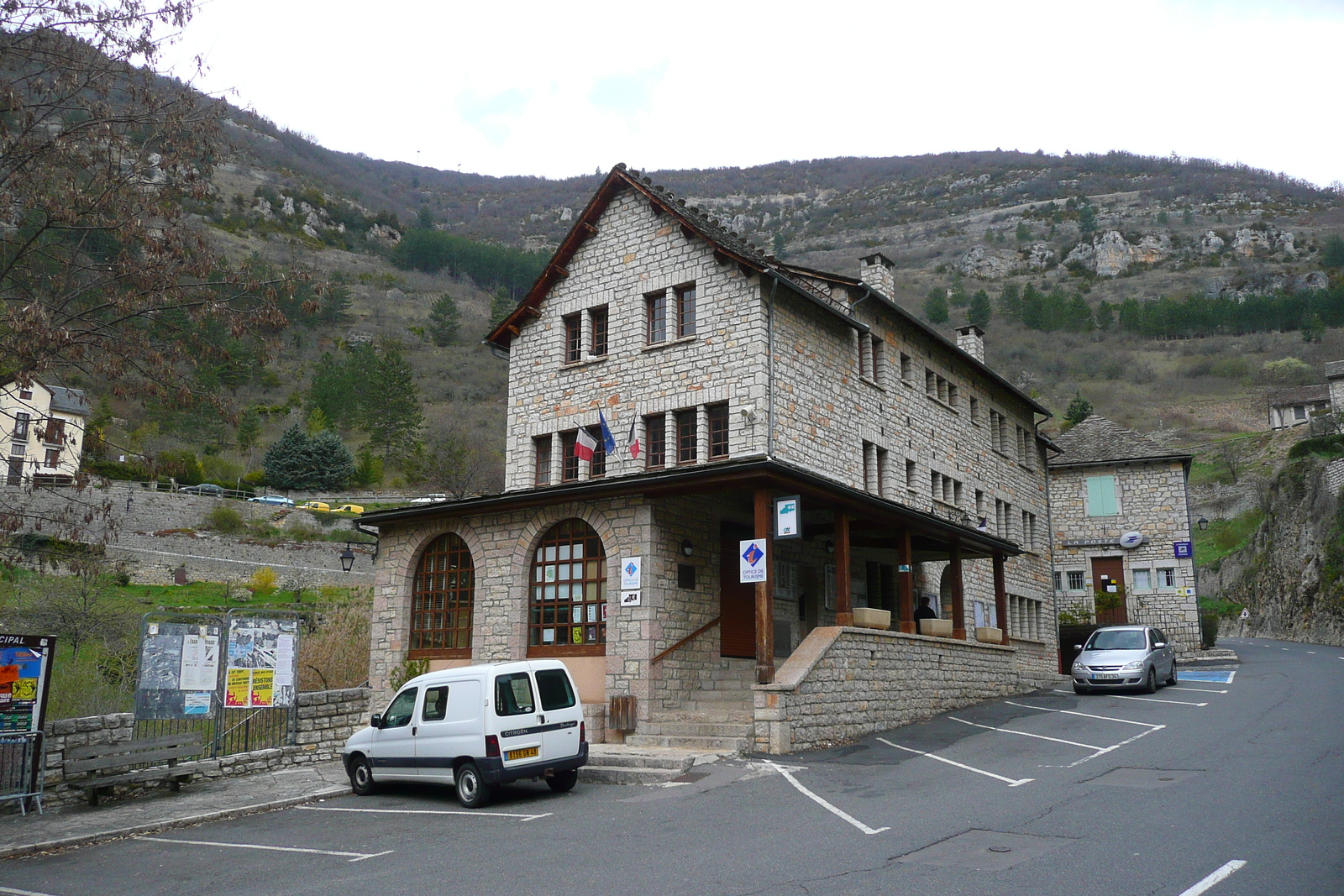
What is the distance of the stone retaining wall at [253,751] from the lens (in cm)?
1285

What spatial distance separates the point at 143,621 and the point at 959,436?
21.7 metres

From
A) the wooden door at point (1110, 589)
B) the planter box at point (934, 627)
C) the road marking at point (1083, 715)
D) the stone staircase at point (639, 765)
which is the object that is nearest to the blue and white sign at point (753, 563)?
the stone staircase at point (639, 765)

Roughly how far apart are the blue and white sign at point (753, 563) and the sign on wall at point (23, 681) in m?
9.33

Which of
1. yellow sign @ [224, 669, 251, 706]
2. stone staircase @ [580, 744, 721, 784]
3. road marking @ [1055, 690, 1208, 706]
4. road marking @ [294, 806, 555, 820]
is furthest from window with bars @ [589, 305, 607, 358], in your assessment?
road marking @ [1055, 690, 1208, 706]

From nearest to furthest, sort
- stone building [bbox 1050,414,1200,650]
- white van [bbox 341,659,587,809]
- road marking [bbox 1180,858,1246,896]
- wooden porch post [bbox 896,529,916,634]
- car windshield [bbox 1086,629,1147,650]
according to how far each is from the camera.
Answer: road marking [bbox 1180,858,1246,896]
white van [bbox 341,659,587,809]
wooden porch post [bbox 896,529,916,634]
car windshield [bbox 1086,629,1147,650]
stone building [bbox 1050,414,1200,650]

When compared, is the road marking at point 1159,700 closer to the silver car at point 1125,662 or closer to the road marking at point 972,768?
the silver car at point 1125,662

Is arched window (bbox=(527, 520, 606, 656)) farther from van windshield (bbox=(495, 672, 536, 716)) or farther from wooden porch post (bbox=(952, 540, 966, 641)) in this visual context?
wooden porch post (bbox=(952, 540, 966, 641))

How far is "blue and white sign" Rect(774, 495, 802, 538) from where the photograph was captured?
15.1 m

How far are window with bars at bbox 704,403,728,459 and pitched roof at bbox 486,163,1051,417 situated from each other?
2.87 metres

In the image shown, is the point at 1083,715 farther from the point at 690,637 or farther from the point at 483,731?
the point at 483,731

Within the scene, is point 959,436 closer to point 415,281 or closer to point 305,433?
point 305,433

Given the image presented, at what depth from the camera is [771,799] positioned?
1102cm

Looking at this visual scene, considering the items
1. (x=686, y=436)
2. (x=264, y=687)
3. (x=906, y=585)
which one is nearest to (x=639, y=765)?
(x=264, y=687)

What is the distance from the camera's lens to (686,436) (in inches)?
817
